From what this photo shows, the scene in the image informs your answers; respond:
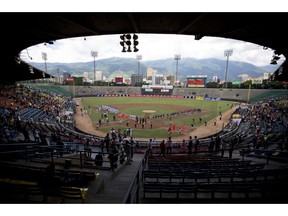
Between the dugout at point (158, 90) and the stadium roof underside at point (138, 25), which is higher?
the stadium roof underside at point (138, 25)

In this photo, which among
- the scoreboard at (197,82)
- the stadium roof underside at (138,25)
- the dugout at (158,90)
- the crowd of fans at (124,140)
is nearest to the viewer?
the stadium roof underside at (138,25)

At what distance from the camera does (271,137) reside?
14.8m

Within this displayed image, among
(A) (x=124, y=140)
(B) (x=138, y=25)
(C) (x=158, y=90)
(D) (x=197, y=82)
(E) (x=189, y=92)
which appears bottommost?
(A) (x=124, y=140)

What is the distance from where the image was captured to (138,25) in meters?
8.62

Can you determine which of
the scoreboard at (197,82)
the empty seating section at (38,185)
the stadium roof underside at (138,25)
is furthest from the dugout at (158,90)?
the empty seating section at (38,185)

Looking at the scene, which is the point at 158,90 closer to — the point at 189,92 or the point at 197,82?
the point at 189,92

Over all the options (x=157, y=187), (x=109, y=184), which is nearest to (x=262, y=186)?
(x=157, y=187)

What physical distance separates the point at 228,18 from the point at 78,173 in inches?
318

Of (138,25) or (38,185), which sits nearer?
(38,185)

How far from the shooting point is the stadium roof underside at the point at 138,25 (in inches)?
269

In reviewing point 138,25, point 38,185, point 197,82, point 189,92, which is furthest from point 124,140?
point 197,82

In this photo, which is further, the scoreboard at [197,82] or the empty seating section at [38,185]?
the scoreboard at [197,82]

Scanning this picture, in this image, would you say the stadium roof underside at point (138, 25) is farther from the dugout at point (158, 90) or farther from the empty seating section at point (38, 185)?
the dugout at point (158, 90)

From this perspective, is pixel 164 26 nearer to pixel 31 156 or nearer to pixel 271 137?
pixel 31 156
